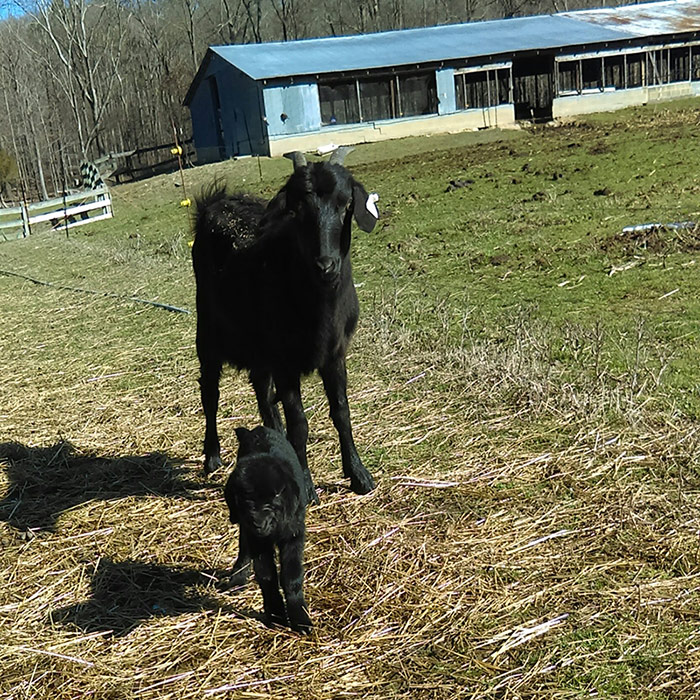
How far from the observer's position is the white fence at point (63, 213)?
96.0ft

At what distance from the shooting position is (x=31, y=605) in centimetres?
414

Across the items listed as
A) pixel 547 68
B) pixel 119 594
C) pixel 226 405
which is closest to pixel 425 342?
pixel 226 405

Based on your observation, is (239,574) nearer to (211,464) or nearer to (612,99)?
(211,464)

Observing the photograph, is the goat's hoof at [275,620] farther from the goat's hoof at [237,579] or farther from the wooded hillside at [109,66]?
the wooded hillside at [109,66]

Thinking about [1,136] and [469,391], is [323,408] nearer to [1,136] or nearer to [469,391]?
[469,391]

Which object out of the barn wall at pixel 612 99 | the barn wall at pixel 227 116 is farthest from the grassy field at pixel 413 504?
the barn wall at pixel 612 99

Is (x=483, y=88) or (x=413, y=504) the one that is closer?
(x=413, y=504)

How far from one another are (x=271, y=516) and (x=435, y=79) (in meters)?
39.5

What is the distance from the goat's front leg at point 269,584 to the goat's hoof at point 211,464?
206 centimetres

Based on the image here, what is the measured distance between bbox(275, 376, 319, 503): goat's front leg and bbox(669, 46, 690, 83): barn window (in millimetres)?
45236

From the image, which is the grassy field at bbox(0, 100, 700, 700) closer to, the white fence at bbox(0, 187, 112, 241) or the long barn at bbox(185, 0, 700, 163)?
the white fence at bbox(0, 187, 112, 241)

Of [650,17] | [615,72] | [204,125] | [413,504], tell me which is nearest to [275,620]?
[413,504]

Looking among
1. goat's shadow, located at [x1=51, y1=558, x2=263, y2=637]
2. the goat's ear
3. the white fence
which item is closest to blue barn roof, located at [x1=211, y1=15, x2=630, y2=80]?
the white fence

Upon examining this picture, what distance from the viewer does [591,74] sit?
43.1m
